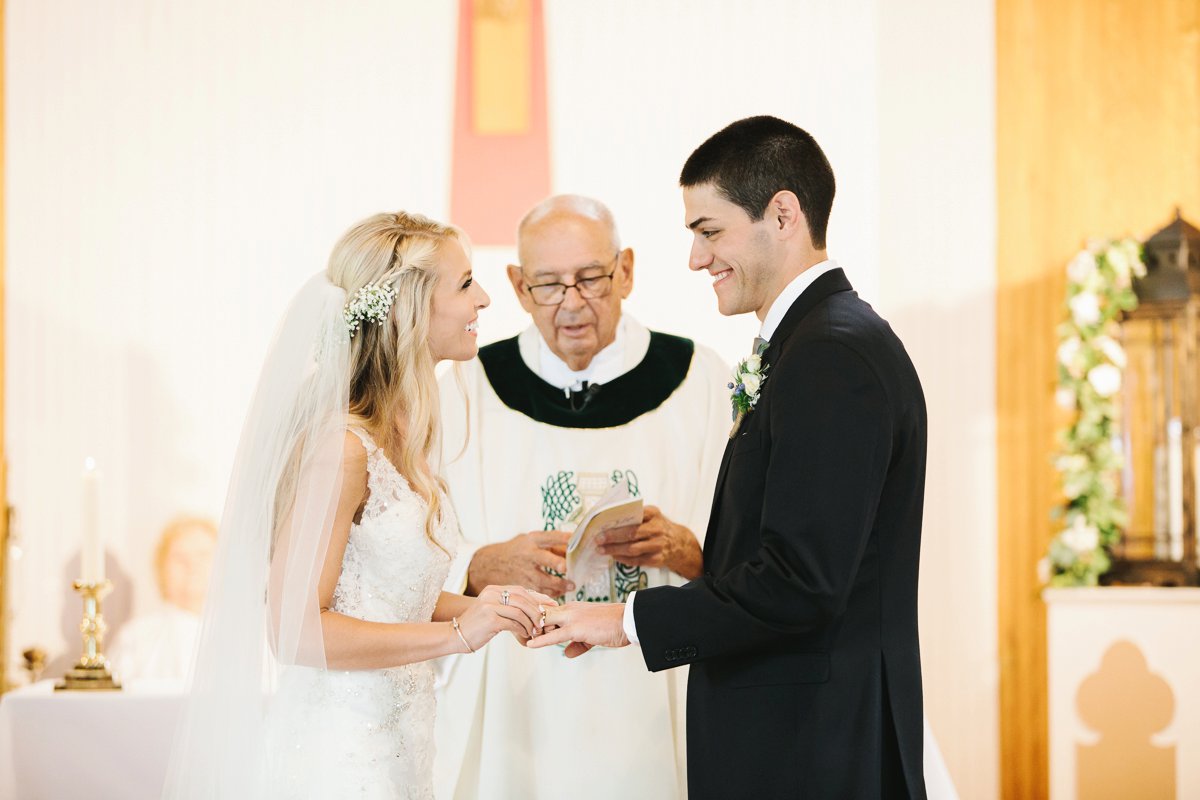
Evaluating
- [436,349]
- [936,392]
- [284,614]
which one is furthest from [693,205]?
[936,392]

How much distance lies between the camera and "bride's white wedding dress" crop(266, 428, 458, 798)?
8.15 feet

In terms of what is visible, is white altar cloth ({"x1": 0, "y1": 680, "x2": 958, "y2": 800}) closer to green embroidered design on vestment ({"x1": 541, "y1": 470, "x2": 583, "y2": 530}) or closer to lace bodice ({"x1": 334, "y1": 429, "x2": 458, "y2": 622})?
green embroidered design on vestment ({"x1": 541, "y1": 470, "x2": 583, "y2": 530})

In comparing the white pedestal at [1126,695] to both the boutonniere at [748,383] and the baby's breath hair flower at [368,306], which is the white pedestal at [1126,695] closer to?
the boutonniere at [748,383]

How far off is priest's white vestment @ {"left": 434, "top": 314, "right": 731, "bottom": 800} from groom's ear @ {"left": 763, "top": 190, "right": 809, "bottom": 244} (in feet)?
4.03

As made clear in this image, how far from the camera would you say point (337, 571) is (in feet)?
8.14

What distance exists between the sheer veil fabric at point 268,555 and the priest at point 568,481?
874mm

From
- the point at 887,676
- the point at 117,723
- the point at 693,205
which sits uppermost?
the point at 693,205

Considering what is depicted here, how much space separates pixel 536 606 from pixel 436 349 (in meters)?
0.61

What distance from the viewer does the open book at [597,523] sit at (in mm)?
2848

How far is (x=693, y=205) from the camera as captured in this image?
2541 millimetres

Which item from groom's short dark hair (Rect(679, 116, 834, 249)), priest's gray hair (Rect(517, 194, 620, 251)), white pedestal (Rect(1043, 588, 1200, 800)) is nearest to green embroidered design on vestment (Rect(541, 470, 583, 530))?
priest's gray hair (Rect(517, 194, 620, 251))

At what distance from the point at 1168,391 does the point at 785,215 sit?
11.6 feet

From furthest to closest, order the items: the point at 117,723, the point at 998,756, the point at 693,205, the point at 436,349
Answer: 1. the point at 998,756
2. the point at 117,723
3. the point at 436,349
4. the point at 693,205

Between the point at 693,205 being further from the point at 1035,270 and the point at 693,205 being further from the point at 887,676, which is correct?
the point at 1035,270
